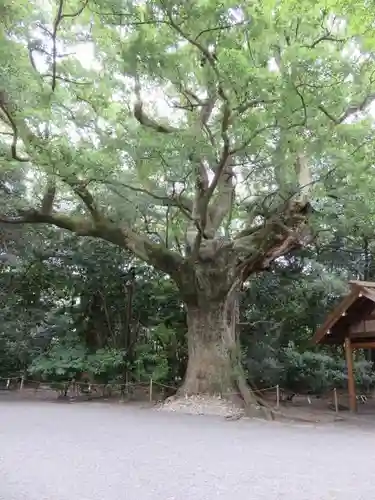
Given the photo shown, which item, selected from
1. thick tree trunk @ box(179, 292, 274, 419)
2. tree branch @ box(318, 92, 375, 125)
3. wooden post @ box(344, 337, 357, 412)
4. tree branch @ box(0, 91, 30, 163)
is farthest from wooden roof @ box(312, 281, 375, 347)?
tree branch @ box(0, 91, 30, 163)

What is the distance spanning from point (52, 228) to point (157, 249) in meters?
5.35

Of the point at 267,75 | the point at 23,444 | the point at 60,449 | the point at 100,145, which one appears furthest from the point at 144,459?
the point at 100,145

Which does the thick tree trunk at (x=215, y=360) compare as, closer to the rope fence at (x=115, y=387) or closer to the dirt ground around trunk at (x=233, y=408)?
the dirt ground around trunk at (x=233, y=408)

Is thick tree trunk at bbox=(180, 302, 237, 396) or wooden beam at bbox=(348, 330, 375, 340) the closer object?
thick tree trunk at bbox=(180, 302, 237, 396)

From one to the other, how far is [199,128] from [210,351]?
5216mm

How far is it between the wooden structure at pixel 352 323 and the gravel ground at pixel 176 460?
3087 millimetres

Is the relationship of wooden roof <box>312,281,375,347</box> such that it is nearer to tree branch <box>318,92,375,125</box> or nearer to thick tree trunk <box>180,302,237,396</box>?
thick tree trunk <box>180,302,237,396</box>

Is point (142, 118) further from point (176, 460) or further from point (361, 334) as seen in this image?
point (176, 460)

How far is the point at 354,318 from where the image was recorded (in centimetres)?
1230

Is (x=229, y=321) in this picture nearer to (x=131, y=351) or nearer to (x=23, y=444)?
(x=131, y=351)

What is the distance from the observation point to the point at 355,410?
40.8ft

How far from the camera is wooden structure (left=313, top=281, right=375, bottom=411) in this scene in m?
11.4

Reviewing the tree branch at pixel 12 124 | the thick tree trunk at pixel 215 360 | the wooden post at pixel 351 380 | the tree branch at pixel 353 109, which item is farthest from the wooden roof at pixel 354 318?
the tree branch at pixel 12 124

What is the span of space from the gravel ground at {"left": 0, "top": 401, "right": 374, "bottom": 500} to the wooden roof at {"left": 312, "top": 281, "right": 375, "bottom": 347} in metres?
3.10
